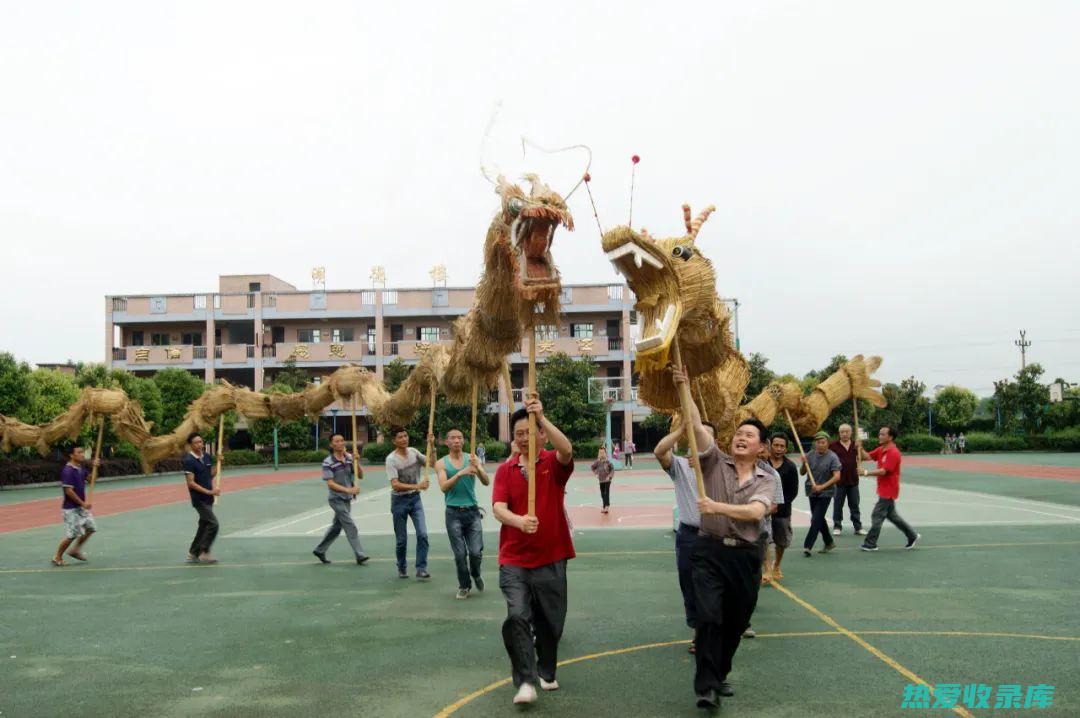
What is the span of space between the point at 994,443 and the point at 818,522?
41.9m

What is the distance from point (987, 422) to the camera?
54.0 m

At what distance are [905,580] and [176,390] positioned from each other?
36721mm

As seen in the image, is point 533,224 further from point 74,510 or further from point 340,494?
point 74,510

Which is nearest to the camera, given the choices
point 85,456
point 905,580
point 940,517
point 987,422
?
point 905,580

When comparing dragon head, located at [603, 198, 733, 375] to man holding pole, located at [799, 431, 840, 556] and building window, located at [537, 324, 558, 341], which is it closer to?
building window, located at [537, 324, 558, 341]

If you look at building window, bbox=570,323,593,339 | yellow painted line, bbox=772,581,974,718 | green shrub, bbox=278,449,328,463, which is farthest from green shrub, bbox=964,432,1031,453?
yellow painted line, bbox=772,581,974,718

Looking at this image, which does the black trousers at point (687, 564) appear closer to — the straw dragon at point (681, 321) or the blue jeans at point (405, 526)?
the straw dragon at point (681, 321)

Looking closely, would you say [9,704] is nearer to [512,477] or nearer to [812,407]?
[512,477]

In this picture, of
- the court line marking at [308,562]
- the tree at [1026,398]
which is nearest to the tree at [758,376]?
the tree at [1026,398]

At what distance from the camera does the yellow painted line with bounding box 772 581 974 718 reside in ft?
16.5

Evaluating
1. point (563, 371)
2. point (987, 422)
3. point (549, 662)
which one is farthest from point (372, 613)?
point (987, 422)

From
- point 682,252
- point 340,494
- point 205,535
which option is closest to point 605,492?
point 340,494

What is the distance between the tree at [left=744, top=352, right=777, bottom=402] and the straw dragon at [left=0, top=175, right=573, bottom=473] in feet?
100

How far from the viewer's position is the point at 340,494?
10617 millimetres
